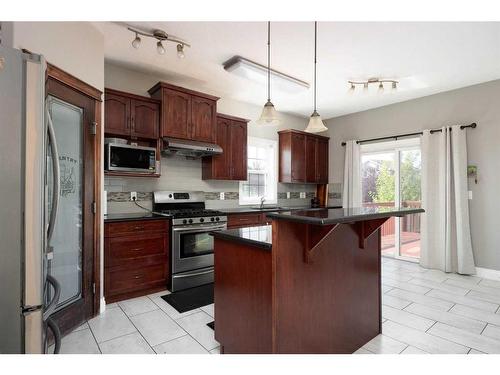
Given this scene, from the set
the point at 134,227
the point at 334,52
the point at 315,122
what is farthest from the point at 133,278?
the point at 334,52

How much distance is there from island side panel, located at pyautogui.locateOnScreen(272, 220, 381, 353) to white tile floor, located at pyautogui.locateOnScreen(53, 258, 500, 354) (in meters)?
0.28

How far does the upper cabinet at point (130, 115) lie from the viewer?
10.4 ft

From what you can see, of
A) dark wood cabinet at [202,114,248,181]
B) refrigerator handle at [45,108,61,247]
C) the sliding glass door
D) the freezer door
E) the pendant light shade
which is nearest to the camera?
the freezer door

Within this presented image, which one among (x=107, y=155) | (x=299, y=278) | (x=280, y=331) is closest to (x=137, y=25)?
(x=107, y=155)

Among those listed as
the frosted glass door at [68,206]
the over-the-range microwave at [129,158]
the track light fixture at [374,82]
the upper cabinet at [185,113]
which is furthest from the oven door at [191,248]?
the track light fixture at [374,82]

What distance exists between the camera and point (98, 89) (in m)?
A: 2.64

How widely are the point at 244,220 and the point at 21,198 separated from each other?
3.19 metres

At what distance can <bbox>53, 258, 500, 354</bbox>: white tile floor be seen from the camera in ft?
6.95

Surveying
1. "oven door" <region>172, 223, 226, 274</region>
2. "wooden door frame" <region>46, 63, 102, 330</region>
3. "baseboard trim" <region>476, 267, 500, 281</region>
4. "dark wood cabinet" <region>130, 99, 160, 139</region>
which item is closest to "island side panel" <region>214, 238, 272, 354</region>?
"oven door" <region>172, 223, 226, 274</region>

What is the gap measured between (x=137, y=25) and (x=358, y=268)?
300 cm

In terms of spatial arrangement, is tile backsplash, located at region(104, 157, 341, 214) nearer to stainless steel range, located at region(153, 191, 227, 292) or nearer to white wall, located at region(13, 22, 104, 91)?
stainless steel range, located at region(153, 191, 227, 292)

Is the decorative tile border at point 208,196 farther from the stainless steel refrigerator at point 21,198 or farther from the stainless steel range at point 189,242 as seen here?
the stainless steel refrigerator at point 21,198

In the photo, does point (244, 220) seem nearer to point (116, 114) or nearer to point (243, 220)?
point (243, 220)

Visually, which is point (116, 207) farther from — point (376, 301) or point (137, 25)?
point (376, 301)
